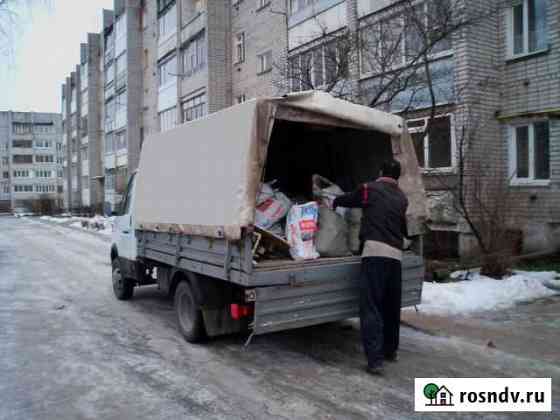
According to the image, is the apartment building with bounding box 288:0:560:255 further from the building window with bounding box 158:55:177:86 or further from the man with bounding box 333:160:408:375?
the building window with bounding box 158:55:177:86

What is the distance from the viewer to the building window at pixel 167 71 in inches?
1179

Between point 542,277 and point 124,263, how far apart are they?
7.16 meters

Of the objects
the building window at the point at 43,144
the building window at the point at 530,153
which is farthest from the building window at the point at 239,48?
the building window at the point at 43,144

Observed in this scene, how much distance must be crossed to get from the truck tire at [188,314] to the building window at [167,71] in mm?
24572

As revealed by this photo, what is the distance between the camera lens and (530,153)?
12.2 m

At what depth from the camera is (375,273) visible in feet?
16.9

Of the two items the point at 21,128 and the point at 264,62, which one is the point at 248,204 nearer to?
the point at 264,62

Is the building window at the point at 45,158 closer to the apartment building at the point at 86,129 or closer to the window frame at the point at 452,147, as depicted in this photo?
the apartment building at the point at 86,129

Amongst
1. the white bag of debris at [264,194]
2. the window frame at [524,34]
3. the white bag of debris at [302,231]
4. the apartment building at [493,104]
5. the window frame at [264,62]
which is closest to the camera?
the white bag of debris at [302,231]

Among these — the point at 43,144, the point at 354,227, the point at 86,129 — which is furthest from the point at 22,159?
the point at 354,227

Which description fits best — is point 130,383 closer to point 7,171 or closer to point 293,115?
point 293,115

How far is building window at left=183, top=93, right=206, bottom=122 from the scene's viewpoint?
26391 mm

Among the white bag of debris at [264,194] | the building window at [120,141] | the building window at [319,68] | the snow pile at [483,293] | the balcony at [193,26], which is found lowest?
the snow pile at [483,293]

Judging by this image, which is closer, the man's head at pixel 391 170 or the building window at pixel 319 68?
the man's head at pixel 391 170
